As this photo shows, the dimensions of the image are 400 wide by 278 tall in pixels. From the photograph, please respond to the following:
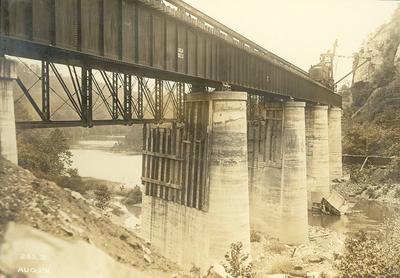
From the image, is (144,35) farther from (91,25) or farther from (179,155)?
(179,155)

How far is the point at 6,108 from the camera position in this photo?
33.1 feet

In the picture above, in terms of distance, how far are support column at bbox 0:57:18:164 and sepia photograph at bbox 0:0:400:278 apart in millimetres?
33

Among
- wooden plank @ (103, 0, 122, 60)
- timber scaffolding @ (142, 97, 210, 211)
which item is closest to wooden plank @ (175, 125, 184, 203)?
timber scaffolding @ (142, 97, 210, 211)

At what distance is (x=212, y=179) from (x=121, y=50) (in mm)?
7778

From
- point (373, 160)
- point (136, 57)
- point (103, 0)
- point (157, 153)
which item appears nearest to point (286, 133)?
point (157, 153)

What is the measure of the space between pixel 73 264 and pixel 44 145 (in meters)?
28.2

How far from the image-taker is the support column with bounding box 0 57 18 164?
9.95m

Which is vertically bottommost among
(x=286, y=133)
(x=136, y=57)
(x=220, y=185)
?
(x=220, y=185)

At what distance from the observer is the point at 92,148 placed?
5069 cm

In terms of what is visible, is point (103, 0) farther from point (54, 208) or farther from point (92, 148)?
point (92, 148)

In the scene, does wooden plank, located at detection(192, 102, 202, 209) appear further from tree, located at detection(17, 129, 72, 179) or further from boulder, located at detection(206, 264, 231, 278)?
tree, located at detection(17, 129, 72, 179)

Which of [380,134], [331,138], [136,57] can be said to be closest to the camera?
[136,57]

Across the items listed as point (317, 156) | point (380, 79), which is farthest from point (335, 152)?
point (380, 79)

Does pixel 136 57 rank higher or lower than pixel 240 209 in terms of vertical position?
higher
